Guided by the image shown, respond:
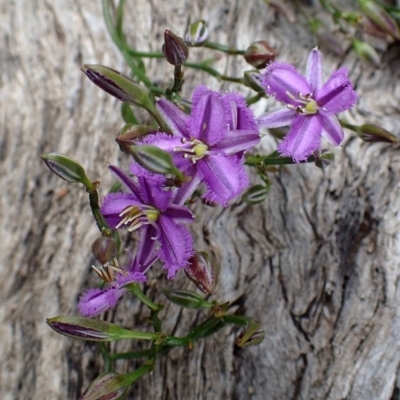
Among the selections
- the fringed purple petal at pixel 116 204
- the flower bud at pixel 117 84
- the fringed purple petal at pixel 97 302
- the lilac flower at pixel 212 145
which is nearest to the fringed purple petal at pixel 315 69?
the lilac flower at pixel 212 145

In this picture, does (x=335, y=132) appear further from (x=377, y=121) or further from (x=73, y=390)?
(x=73, y=390)

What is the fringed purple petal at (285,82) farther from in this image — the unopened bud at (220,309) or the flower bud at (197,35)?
the unopened bud at (220,309)

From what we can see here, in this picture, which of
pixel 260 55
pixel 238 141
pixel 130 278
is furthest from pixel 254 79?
pixel 130 278

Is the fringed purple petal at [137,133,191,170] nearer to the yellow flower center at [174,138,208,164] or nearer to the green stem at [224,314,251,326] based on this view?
the yellow flower center at [174,138,208,164]

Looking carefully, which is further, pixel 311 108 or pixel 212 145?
pixel 311 108

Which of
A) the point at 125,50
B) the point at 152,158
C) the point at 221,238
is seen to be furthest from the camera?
the point at 125,50

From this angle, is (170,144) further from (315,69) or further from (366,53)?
(366,53)
